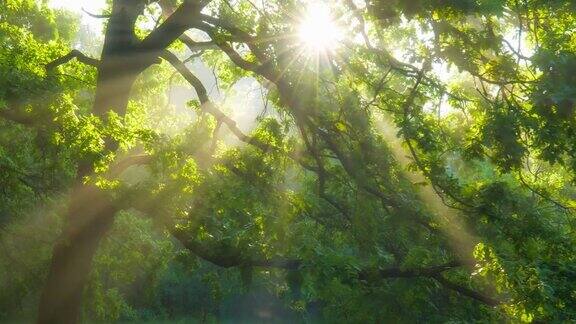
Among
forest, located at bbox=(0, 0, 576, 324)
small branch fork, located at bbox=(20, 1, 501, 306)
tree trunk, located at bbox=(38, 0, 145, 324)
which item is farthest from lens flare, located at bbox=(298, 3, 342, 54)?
tree trunk, located at bbox=(38, 0, 145, 324)

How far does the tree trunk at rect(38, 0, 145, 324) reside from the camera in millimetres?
9609

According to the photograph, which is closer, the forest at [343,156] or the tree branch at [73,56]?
the forest at [343,156]

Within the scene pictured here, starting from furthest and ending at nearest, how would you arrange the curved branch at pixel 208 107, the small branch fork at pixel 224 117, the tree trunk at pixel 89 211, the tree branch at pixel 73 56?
the curved branch at pixel 208 107 → the tree branch at pixel 73 56 → the tree trunk at pixel 89 211 → the small branch fork at pixel 224 117

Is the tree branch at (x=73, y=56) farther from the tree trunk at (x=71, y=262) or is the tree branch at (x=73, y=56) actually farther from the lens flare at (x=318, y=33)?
the lens flare at (x=318, y=33)

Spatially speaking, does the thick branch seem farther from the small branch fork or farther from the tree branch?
the tree branch

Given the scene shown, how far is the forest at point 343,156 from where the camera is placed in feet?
24.1

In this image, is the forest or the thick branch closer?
the forest

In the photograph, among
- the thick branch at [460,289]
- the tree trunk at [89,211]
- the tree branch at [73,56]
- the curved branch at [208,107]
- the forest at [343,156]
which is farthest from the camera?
the curved branch at [208,107]

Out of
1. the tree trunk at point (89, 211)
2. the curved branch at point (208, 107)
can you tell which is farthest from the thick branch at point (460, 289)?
the tree trunk at point (89, 211)

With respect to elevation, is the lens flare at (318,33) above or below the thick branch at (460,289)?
above

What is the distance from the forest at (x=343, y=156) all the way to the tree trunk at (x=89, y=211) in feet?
0.08

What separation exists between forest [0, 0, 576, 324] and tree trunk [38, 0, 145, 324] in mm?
25

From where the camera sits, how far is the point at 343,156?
9711mm

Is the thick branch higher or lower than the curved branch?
lower
